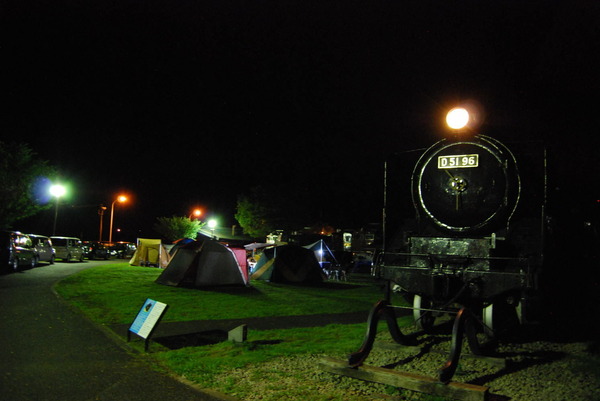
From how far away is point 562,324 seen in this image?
9289 mm

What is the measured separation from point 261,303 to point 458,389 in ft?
29.4

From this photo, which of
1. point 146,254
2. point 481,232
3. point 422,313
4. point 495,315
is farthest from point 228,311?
point 146,254

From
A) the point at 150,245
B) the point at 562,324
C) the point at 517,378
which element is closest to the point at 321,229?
the point at 150,245

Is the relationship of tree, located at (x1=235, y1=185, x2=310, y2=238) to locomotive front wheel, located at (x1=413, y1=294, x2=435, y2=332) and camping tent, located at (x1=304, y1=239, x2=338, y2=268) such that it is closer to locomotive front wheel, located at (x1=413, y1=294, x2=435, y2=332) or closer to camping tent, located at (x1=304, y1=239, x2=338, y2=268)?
camping tent, located at (x1=304, y1=239, x2=338, y2=268)

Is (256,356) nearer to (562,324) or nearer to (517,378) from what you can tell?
(517,378)

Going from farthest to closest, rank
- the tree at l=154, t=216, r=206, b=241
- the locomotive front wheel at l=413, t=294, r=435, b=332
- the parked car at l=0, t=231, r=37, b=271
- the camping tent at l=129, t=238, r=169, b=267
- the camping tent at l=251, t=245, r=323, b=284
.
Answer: the tree at l=154, t=216, r=206, b=241, the camping tent at l=129, t=238, r=169, b=267, the camping tent at l=251, t=245, r=323, b=284, the parked car at l=0, t=231, r=37, b=271, the locomotive front wheel at l=413, t=294, r=435, b=332

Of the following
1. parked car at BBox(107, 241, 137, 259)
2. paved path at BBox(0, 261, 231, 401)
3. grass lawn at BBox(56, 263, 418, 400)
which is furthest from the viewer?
parked car at BBox(107, 241, 137, 259)

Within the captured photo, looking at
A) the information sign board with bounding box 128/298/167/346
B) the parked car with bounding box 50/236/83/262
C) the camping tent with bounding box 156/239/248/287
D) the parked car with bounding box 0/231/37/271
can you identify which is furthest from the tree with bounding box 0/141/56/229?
the information sign board with bounding box 128/298/167/346

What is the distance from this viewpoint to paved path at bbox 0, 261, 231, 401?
486 centimetres

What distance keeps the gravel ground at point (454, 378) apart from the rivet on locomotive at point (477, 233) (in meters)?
0.43

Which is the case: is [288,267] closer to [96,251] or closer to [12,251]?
[12,251]

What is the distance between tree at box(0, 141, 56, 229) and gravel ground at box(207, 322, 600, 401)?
30890 mm

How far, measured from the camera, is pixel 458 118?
7.05 m

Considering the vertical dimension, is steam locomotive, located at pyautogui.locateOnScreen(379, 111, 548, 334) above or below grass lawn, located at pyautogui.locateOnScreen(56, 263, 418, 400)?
above
